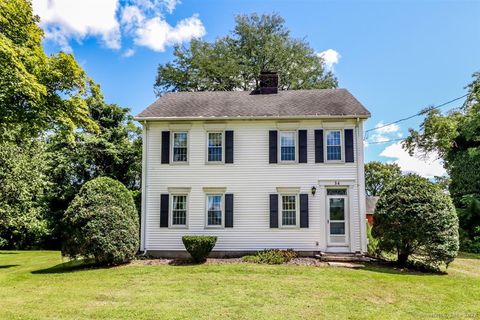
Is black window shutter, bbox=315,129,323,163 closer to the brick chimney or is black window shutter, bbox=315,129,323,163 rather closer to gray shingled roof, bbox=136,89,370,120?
gray shingled roof, bbox=136,89,370,120

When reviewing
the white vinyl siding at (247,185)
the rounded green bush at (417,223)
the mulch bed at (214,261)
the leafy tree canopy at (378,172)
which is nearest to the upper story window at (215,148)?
the white vinyl siding at (247,185)

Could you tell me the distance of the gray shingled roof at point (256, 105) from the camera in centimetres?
1448

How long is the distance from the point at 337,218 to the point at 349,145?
2888 millimetres

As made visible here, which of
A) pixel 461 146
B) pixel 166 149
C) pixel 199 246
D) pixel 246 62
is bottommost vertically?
pixel 199 246

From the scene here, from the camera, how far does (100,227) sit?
11773mm

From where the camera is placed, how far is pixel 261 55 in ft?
98.7

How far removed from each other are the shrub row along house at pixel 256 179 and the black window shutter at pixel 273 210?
0.13 ft

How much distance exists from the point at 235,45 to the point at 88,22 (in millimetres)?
19754

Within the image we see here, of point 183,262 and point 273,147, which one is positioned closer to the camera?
point 183,262

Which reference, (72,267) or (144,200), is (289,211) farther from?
(72,267)

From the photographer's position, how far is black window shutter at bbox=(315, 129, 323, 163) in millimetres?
14141

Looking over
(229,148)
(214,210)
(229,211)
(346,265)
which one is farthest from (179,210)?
(346,265)

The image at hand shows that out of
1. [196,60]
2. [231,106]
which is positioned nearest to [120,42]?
[231,106]

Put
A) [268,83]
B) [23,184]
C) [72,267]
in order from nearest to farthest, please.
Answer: [72,267] → [268,83] → [23,184]
